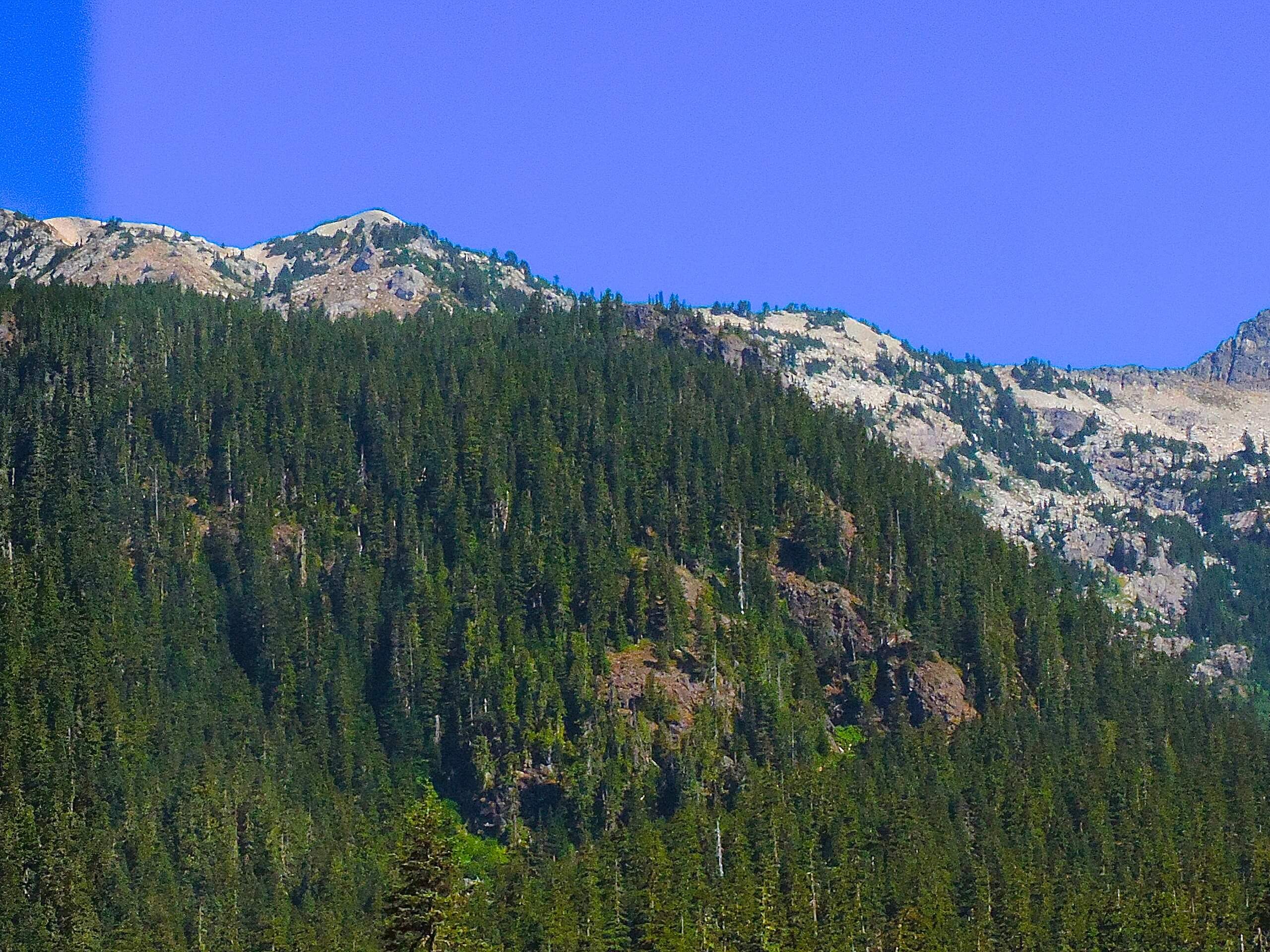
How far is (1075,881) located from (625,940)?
163ft

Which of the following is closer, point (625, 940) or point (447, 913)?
point (447, 913)

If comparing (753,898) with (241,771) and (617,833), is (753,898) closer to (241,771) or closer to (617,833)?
(617,833)

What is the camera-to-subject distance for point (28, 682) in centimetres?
19788

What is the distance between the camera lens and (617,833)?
630 ft

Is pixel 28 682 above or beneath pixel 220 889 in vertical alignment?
above

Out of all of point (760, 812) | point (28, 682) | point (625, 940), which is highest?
point (28, 682)

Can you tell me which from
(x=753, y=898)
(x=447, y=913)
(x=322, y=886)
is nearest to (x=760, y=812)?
(x=753, y=898)

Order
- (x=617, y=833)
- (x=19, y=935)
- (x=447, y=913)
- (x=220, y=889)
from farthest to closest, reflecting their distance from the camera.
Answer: (x=617, y=833), (x=220, y=889), (x=19, y=935), (x=447, y=913)

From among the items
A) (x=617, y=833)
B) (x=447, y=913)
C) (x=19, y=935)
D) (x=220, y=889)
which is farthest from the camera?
(x=617, y=833)

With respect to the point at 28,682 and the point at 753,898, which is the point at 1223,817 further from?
the point at 28,682

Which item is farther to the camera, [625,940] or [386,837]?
[386,837]

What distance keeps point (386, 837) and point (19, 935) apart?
45893mm

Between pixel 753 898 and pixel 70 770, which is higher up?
pixel 70 770

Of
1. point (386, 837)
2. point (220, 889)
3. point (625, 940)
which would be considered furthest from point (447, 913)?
point (386, 837)
